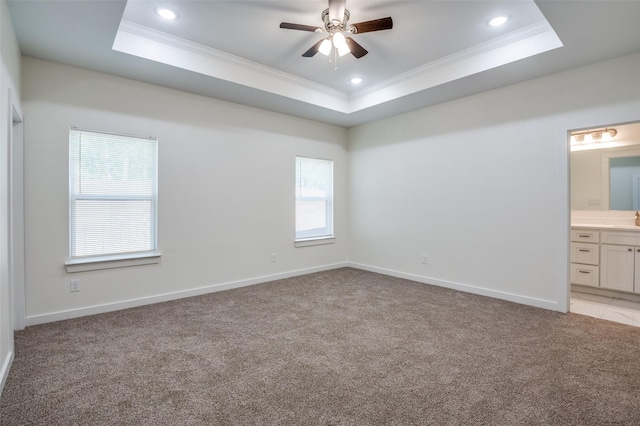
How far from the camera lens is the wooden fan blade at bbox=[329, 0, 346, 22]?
2561 mm

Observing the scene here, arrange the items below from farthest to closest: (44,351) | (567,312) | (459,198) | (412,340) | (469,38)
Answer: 1. (459,198)
2. (567,312)
3. (469,38)
4. (412,340)
5. (44,351)

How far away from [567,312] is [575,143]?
2.81 m

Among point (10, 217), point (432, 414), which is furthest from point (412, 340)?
point (10, 217)

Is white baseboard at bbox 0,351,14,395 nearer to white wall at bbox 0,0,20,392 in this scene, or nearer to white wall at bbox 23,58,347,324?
white wall at bbox 0,0,20,392

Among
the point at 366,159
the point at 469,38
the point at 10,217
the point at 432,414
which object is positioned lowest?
the point at 432,414

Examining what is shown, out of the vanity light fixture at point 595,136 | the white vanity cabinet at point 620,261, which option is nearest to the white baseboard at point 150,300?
the white vanity cabinet at point 620,261

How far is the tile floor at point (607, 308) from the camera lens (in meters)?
3.35

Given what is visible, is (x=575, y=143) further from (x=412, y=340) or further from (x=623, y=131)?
(x=412, y=340)

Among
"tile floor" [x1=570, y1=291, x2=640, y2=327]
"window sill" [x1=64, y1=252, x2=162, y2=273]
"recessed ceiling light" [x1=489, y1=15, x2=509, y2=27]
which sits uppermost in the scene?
"recessed ceiling light" [x1=489, y1=15, x2=509, y2=27]

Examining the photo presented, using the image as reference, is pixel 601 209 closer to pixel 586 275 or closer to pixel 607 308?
pixel 586 275

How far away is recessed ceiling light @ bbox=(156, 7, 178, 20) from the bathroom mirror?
18.3ft

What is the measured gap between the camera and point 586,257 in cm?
423

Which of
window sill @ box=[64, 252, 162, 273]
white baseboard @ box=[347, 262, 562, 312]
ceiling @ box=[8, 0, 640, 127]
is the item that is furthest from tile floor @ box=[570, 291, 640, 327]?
window sill @ box=[64, 252, 162, 273]

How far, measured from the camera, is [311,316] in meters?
3.38
